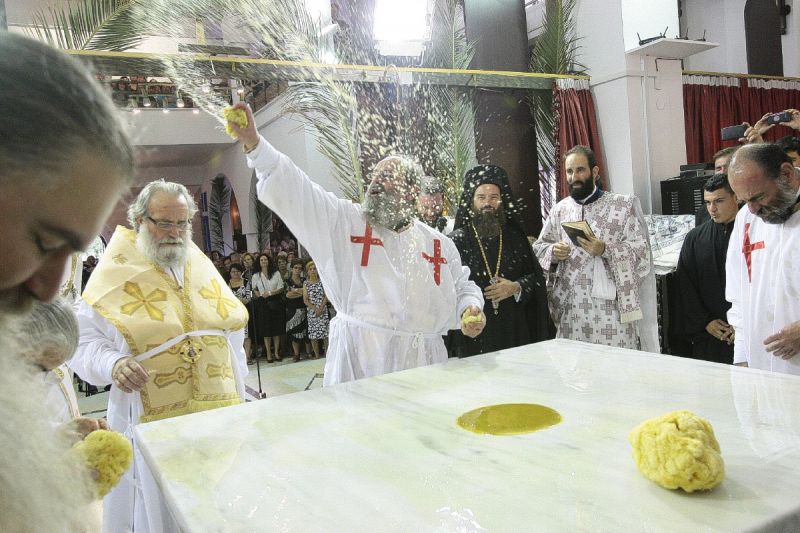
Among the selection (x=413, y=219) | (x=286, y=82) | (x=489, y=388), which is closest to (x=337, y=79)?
(x=286, y=82)

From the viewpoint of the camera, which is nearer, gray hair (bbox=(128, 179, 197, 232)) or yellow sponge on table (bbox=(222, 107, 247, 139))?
yellow sponge on table (bbox=(222, 107, 247, 139))

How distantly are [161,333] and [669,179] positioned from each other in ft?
18.2

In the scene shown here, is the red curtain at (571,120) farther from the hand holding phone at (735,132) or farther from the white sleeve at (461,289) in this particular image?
the white sleeve at (461,289)

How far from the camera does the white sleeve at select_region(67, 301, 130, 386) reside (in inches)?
102

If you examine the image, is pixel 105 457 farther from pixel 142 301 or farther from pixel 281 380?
pixel 281 380

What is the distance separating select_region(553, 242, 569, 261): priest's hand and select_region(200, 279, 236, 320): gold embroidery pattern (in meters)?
2.41

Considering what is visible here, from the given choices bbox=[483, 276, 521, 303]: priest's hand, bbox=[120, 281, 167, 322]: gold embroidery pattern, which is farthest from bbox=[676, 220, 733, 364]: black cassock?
bbox=[120, 281, 167, 322]: gold embroidery pattern

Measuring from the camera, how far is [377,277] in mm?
3145

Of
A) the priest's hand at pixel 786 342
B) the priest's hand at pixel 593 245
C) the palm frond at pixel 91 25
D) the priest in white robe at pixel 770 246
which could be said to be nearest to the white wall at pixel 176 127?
the palm frond at pixel 91 25

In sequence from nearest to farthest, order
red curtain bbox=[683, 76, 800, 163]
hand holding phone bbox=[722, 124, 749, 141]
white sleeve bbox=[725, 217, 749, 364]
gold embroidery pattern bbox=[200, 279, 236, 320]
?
1. gold embroidery pattern bbox=[200, 279, 236, 320]
2. white sleeve bbox=[725, 217, 749, 364]
3. hand holding phone bbox=[722, 124, 749, 141]
4. red curtain bbox=[683, 76, 800, 163]

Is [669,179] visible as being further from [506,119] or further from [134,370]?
[134,370]

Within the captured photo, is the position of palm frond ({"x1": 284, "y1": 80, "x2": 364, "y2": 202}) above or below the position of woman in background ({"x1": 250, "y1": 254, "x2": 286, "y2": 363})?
above

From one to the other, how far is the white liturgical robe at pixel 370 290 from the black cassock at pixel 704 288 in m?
2.06

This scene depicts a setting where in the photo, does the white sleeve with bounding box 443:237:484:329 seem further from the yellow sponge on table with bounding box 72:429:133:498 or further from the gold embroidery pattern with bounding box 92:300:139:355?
the yellow sponge on table with bounding box 72:429:133:498
